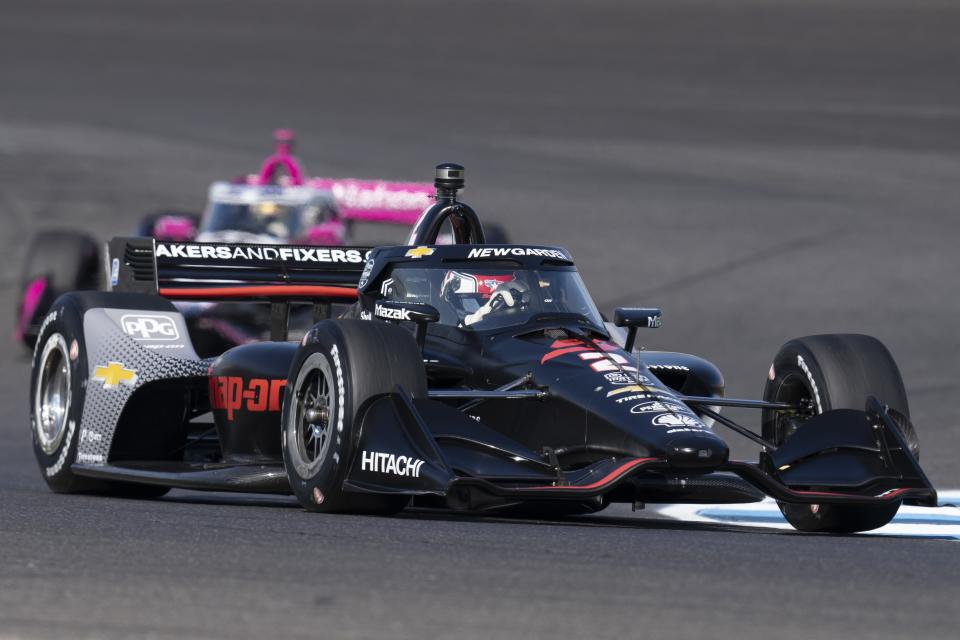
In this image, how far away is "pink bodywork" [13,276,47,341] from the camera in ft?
63.4

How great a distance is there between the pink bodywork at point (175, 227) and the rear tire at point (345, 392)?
41.7 feet

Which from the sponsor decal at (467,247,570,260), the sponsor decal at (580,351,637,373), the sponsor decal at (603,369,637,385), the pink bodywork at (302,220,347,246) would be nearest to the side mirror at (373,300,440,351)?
the sponsor decal at (467,247,570,260)

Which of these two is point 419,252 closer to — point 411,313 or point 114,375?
point 411,313

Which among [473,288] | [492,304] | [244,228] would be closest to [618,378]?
[492,304]

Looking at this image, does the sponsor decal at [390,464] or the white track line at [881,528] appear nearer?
the sponsor decal at [390,464]

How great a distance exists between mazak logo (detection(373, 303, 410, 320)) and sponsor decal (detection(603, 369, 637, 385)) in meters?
1.05

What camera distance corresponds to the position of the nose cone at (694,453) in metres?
8.37

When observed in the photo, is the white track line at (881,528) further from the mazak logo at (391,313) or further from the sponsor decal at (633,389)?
the mazak logo at (391,313)

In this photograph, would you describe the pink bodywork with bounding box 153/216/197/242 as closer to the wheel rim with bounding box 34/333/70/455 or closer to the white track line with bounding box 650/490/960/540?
the wheel rim with bounding box 34/333/70/455

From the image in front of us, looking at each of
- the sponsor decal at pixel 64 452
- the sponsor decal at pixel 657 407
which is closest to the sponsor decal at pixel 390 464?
the sponsor decal at pixel 657 407

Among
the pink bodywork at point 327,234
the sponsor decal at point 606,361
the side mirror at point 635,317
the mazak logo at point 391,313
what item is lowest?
the sponsor decal at point 606,361

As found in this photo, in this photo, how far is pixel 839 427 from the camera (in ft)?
30.0

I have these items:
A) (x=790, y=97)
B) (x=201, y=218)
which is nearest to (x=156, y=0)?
(x=790, y=97)

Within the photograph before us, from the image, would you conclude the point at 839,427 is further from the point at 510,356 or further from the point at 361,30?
the point at 361,30
